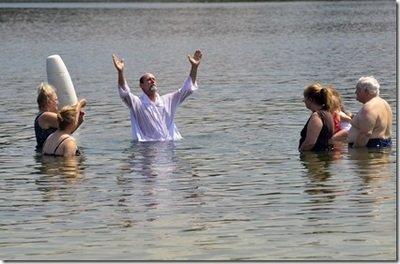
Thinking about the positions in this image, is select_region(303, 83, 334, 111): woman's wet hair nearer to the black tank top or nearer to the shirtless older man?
the black tank top

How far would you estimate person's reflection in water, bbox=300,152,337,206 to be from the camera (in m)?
17.2

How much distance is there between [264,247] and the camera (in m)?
14.2

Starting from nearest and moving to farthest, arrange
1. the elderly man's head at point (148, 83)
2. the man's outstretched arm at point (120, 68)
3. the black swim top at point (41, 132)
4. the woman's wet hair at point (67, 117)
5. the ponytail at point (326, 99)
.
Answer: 1. the ponytail at point (326, 99)
2. the woman's wet hair at point (67, 117)
3. the black swim top at point (41, 132)
4. the man's outstretched arm at point (120, 68)
5. the elderly man's head at point (148, 83)

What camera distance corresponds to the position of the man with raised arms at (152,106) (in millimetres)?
22125

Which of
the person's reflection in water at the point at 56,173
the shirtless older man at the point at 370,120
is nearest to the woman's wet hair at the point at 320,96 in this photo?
the shirtless older man at the point at 370,120

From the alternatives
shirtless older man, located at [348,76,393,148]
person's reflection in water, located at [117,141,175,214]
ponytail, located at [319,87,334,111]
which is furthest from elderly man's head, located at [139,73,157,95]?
shirtless older man, located at [348,76,393,148]

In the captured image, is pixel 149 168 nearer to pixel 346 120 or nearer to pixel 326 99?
pixel 326 99

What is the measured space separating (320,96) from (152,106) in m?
3.12

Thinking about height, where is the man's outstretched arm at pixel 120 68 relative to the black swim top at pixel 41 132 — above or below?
above

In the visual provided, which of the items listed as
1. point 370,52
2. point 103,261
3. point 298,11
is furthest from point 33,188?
point 298,11

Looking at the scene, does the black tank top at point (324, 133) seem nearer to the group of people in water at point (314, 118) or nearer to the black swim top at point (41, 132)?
the group of people in water at point (314, 118)

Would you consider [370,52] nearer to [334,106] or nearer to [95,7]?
[334,106]

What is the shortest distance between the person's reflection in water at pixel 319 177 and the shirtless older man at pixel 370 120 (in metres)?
0.47

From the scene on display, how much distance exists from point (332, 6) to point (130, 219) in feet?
336
